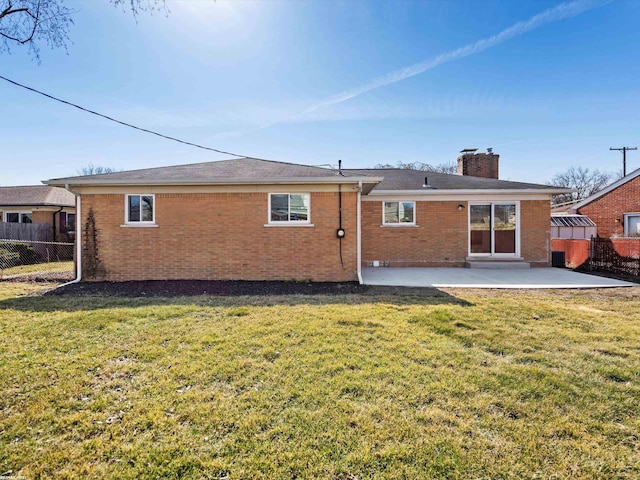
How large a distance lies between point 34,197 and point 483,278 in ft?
84.6

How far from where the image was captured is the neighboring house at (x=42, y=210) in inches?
741

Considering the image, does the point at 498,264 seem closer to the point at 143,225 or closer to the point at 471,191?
the point at 471,191

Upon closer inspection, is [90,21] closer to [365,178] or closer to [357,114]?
[365,178]

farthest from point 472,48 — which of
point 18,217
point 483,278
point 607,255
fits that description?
point 18,217

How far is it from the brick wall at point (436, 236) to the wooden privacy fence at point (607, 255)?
4.89 ft

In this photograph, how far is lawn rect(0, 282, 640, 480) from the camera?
2.16 metres

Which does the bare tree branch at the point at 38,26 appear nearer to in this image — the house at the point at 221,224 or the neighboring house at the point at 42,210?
the house at the point at 221,224

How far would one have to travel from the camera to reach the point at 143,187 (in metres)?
9.47

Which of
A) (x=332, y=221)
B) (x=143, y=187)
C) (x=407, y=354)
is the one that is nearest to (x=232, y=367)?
(x=407, y=354)

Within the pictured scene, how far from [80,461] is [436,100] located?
15.6 metres

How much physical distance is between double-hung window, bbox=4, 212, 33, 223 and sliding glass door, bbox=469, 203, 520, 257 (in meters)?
25.4

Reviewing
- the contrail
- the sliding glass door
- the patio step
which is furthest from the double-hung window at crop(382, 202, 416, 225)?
the contrail

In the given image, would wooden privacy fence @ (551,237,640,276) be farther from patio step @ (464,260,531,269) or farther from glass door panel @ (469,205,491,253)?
glass door panel @ (469,205,491,253)

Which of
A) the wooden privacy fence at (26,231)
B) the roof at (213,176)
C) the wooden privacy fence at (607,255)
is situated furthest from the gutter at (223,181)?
the wooden privacy fence at (26,231)
